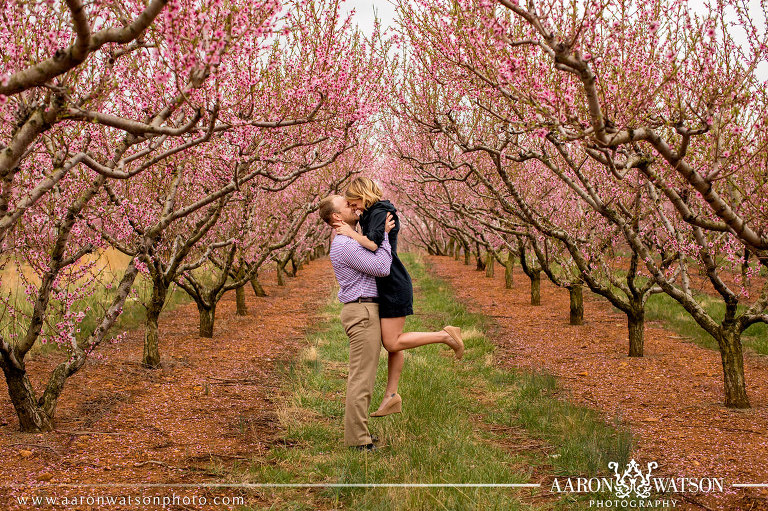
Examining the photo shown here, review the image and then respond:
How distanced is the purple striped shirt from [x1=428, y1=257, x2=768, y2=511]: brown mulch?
2.69m

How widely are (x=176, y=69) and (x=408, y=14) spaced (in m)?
6.19

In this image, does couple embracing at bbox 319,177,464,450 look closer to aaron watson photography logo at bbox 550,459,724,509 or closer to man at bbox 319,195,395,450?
man at bbox 319,195,395,450

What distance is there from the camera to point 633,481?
4.31 metres

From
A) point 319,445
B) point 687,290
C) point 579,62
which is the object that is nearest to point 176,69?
point 579,62

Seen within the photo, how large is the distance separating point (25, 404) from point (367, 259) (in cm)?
336

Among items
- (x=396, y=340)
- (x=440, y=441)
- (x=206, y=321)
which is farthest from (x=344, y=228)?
(x=206, y=321)

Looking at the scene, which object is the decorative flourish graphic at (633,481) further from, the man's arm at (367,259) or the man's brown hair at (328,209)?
the man's brown hair at (328,209)

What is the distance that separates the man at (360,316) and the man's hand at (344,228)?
60 mm

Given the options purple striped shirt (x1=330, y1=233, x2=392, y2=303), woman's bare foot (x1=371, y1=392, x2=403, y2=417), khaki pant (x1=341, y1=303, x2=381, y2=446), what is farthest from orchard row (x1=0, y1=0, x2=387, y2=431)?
woman's bare foot (x1=371, y1=392, x2=403, y2=417)

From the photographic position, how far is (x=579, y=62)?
3.53 m

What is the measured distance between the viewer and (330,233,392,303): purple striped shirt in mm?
5227

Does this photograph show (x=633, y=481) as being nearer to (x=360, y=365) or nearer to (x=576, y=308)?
(x=360, y=365)

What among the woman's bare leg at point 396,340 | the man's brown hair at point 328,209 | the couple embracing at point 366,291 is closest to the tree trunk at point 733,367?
the woman's bare leg at point 396,340

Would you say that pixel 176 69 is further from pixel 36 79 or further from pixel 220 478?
pixel 220 478
